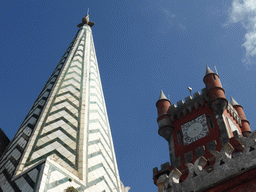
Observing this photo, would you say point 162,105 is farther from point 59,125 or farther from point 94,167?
point 94,167

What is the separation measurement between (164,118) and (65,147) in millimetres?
19411

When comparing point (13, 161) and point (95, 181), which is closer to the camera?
point (95, 181)

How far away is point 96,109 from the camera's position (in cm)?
804

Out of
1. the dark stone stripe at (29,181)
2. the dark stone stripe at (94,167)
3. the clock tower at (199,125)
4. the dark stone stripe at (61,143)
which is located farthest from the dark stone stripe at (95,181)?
the clock tower at (199,125)

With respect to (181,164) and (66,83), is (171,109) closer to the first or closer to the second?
(181,164)

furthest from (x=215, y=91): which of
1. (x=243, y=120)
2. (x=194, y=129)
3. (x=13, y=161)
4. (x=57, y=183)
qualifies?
(x=57, y=183)

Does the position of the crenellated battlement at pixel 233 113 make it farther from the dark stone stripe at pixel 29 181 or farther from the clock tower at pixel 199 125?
the dark stone stripe at pixel 29 181

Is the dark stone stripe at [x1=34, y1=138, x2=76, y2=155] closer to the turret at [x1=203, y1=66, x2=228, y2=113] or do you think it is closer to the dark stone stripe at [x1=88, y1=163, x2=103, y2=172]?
the dark stone stripe at [x1=88, y1=163, x2=103, y2=172]

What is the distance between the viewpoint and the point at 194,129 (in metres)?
23.4

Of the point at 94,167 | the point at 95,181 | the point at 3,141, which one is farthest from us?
the point at 3,141

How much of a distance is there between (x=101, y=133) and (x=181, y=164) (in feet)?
47.7

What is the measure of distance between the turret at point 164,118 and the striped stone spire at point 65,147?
1601cm

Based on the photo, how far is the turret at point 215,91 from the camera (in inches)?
902

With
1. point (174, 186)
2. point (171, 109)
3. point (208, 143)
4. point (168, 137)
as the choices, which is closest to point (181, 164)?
point (208, 143)
